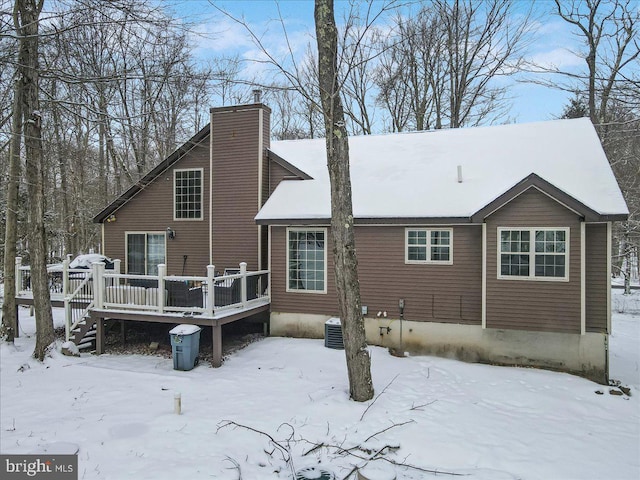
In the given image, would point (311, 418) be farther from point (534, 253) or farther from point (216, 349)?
point (534, 253)

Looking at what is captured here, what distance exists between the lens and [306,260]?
34.6 ft

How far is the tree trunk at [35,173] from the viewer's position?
25.9 ft

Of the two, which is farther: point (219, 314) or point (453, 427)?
point (219, 314)

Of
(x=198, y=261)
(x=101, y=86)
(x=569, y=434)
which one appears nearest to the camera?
(x=569, y=434)

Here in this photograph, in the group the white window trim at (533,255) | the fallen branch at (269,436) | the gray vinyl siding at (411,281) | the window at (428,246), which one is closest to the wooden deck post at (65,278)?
the gray vinyl siding at (411,281)

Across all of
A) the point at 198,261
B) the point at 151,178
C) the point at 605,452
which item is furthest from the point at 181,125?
the point at 605,452

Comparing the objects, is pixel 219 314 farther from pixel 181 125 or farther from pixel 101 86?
pixel 181 125

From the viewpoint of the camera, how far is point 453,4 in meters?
21.4

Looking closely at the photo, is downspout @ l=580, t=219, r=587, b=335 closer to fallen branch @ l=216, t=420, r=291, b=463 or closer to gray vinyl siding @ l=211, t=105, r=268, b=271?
fallen branch @ l=216, t=420, r=291, b=463

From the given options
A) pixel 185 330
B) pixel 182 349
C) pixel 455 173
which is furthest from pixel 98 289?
pixel 455 173

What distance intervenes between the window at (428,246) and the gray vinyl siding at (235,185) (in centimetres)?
415

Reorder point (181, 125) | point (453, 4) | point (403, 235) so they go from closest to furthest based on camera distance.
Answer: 1. point (403, 235)
2. point (181, 125)
3. point (453, 4)

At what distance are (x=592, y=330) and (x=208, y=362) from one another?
7853 millimetres

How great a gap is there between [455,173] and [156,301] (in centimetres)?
769
